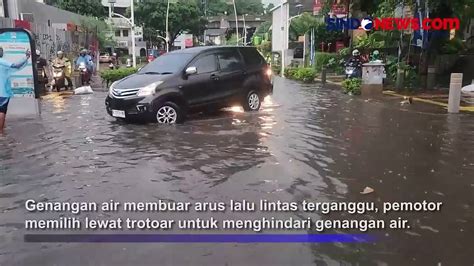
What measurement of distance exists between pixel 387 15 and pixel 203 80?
41.7 feet

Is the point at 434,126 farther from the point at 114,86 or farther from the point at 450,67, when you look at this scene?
the point at 450,67

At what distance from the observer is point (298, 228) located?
454 centimetres

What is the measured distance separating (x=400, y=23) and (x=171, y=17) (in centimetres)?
5004

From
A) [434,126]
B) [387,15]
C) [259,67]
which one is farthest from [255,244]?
[387,15]

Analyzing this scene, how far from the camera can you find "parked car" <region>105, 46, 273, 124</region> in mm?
10000

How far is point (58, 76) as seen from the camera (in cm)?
1805

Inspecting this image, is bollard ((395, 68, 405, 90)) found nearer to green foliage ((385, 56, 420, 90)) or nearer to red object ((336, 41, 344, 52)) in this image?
green foliage ((385, 56, 420, 90))

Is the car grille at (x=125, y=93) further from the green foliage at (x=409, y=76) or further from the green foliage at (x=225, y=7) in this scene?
the green foliage at (x=225, y=7)

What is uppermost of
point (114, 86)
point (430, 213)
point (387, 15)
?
point (387, 15)

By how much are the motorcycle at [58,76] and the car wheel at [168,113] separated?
9.32 meters

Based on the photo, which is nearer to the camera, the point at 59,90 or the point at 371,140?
the point at 371,140

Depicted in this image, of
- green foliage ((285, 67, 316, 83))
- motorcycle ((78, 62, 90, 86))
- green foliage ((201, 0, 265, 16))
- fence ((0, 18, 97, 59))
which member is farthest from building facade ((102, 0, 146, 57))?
motorcycle ((78, 62, 90, 86))

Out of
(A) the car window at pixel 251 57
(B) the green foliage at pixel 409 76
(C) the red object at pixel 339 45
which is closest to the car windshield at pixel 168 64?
(A) the car window at pixel 251 57

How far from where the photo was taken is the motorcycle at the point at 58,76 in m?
17.9
